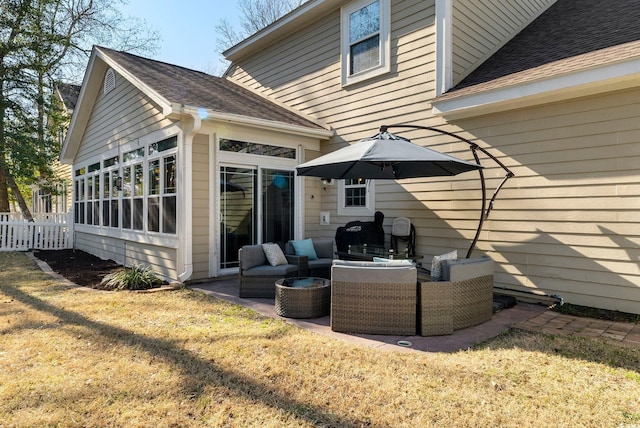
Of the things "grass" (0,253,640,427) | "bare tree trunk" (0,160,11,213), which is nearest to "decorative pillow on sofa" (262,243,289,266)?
"grass" (0,253,640,427)

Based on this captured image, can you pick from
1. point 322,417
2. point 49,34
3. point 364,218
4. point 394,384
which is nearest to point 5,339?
point 322,417

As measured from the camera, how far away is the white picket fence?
1220 cm

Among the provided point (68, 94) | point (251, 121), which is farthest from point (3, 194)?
point (251, 121)

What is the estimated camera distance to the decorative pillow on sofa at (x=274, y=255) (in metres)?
5.84

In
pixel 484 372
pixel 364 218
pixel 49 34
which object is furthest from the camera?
pixel 49 34

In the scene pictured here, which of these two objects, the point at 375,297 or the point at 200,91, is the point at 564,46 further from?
the point at 200,91

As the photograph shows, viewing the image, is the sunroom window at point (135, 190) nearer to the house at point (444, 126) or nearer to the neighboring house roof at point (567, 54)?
the house at point (444, 126)

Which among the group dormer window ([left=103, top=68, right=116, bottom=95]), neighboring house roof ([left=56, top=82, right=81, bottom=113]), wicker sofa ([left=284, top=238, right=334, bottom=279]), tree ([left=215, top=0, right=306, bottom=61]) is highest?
tree ([left=215, top=0, right=306, bottom=61])

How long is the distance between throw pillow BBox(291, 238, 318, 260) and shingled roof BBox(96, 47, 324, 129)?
2.44 metres

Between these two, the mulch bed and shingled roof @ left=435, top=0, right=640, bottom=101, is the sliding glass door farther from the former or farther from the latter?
shingled roof @ left=435, top=0, right=640, bottom=101

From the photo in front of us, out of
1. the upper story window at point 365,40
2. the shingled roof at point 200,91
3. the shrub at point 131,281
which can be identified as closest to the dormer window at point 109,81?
the shingled roof at point 200,91

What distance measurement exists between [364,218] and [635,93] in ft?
14.5

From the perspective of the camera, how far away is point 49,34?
14750 millimetres

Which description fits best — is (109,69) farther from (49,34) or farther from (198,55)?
(198,55)
